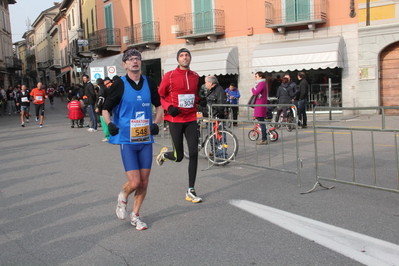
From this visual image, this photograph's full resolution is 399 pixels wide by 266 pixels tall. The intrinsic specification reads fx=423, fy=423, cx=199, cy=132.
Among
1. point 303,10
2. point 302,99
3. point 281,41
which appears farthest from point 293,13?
point 302,99

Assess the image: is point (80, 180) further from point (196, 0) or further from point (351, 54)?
point (196, 0)

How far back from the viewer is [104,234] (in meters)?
4.50

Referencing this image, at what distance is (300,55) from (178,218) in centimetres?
1524

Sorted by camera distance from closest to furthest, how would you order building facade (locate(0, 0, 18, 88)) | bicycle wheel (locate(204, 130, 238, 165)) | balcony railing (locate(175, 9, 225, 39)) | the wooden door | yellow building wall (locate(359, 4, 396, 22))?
bicycle wheel (locate(204, 130, 238, 165)), yellow building wall (locate(359, 4, 396, 22)), the wooden door, balcony railing (locate(175, 9, 225, 39)), building facade (locate(0, 0, 18, 88))

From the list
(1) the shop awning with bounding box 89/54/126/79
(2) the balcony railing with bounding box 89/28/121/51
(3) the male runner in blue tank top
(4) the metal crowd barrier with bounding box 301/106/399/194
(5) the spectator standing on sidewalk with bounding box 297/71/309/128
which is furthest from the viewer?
(2) the balcony railing with bounding box 89/28/121/51

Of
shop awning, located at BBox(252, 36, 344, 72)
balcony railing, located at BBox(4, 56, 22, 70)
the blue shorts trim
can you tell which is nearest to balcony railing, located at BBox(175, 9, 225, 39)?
shop awning, located at BBox(252, 36, 344, 72)

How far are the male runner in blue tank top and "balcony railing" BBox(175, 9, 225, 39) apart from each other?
18.4 m

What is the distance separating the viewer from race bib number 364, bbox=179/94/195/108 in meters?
A: 5.80

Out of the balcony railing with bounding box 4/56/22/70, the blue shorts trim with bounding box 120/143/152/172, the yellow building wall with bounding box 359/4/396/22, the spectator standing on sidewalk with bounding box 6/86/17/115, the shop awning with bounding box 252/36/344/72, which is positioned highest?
the balcony railing with bounding box 4/56/22/70

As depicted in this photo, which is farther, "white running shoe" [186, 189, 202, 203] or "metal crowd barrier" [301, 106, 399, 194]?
"white running shoe" [186, 189, 202, 203]

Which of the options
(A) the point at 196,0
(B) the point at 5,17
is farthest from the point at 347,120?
(B) the point at 5,17

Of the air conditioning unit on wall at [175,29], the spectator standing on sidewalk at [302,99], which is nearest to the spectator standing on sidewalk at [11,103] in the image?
the air conditioning unit on wall at [175,29]

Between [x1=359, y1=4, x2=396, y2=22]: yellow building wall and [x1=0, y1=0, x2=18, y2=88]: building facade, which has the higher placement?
[x1=0, y1=0, x2=18, y2=88]: building facade

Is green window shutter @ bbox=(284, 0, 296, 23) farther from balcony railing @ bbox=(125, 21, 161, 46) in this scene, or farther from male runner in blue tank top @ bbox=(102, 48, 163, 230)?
male runner in blue tank top @ bbox=(102, 48, 163, 230)
